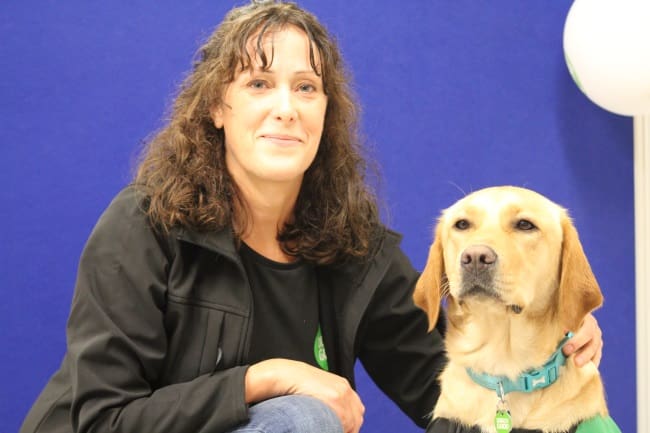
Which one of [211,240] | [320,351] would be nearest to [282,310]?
[320,351]

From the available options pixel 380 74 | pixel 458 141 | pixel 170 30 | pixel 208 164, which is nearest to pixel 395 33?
pixel 380 74

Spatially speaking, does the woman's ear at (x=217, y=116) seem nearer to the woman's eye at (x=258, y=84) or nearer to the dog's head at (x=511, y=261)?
the woman's eye at (x=258, y=84)

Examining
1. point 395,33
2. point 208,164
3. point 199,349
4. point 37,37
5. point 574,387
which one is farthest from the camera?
point 395,33

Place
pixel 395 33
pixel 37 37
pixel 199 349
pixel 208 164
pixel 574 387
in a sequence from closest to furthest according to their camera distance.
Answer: pixel 574 387
pixel 199 349
pixel 208 164
pixel 37 37
pixel 395 33

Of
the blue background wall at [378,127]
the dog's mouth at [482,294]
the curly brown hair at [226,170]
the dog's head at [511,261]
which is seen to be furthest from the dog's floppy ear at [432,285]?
the blue background wall at [378,127]

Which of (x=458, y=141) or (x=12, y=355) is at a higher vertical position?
(x=458, y=141)

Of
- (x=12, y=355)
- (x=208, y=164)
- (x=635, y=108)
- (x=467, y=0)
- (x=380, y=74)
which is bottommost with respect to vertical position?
(x=12, y=355)

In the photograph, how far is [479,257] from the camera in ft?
4.51

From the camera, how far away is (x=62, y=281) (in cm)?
239

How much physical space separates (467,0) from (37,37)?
1470 millimetres

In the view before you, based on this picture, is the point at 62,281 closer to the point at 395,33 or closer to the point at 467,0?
the point at 395,33

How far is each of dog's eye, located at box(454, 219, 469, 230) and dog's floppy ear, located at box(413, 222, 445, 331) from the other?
0.18ft

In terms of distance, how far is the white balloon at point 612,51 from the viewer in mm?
2180

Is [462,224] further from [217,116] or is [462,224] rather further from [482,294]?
[217,116]
